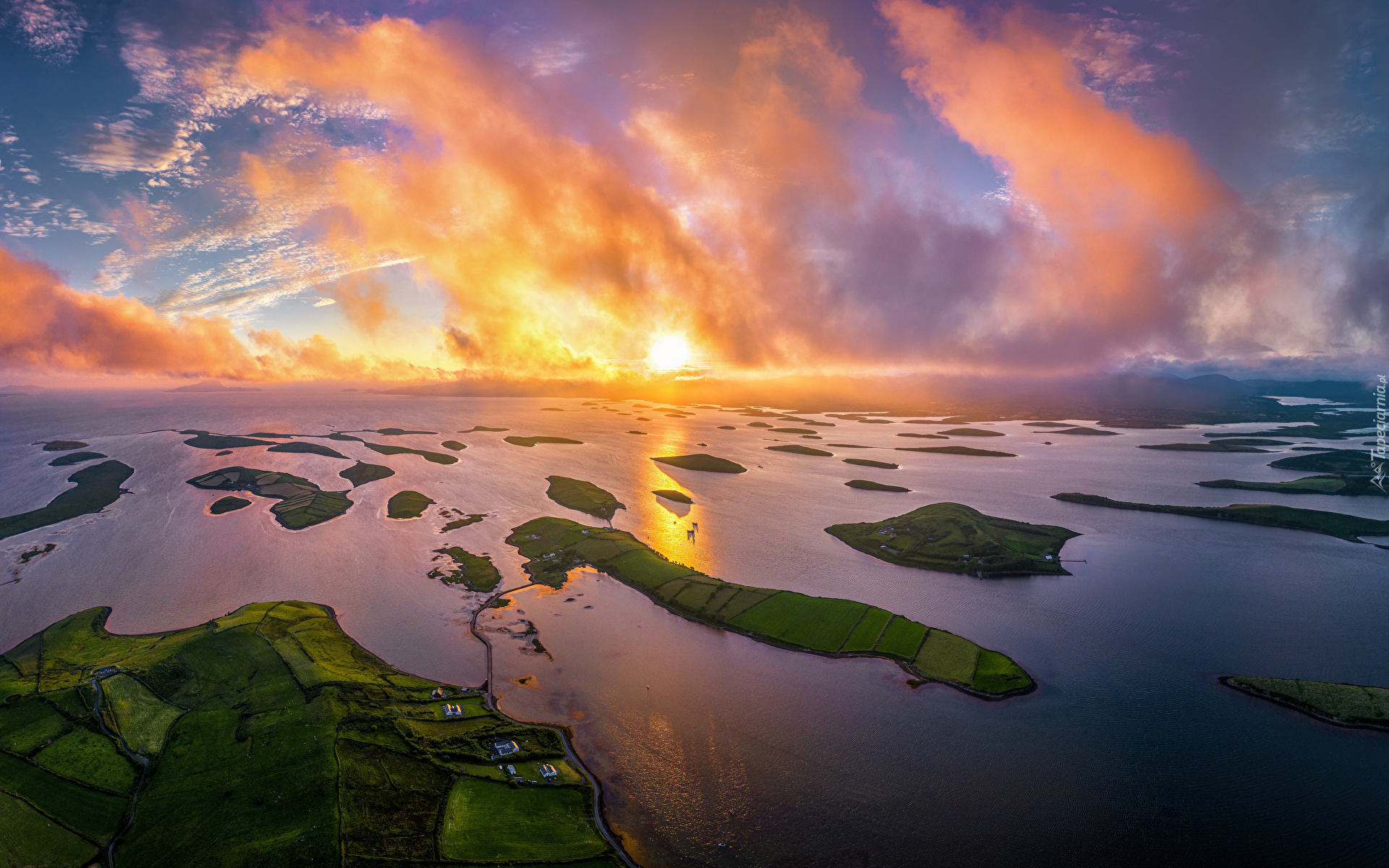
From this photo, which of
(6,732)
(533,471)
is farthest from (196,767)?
(533,471)

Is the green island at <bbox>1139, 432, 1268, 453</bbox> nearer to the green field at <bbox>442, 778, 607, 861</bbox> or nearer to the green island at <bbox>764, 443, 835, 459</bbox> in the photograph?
the green island at <bbox>764, 443, 835, 459</bbox>

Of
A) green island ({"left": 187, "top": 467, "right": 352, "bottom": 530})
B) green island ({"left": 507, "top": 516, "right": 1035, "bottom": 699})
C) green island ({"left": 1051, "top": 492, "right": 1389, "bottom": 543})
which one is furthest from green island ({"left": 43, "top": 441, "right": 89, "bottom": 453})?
green island ({"left": 1051, "top": 492, "right": 1389, "bottom": 543})

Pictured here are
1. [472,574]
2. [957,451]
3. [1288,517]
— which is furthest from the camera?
[957,451]

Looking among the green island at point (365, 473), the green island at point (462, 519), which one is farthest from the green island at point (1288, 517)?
the green island at point (365, 473)

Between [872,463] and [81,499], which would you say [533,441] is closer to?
[81,499]

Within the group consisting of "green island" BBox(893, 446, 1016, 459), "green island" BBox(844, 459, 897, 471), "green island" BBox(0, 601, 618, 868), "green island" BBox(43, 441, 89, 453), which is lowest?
"green island" BBox(0, 601, 618, 868)

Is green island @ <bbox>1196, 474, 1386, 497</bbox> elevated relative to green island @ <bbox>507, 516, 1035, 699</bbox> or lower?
elevated

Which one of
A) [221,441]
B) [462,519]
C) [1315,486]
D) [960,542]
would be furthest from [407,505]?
[1315,486]
